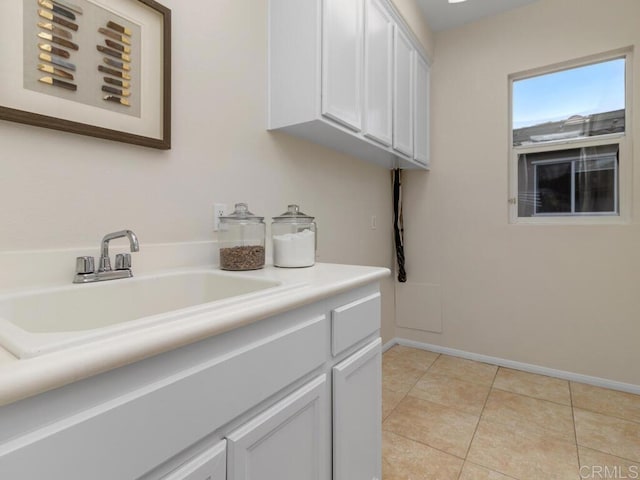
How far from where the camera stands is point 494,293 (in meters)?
2.60

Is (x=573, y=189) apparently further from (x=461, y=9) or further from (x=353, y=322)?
(x=353, y=322)

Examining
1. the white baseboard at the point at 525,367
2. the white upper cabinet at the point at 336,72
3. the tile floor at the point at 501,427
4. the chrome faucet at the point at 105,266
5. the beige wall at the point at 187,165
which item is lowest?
the tile floor at the point at 501,427

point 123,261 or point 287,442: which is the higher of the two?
point 123,261

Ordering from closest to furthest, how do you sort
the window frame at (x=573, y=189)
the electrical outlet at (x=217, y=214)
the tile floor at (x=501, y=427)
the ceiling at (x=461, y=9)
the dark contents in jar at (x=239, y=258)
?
the dark contents in jar at (x=239, y=258), the electrical outlet at (x=217, y=214), the tile floor at (x=501, y=427), the window frame at (x=573, y=189), the ceiling at (x=461, y=9)

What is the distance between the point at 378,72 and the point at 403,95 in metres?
0.41

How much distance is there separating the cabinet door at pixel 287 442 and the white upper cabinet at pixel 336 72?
3.62ft

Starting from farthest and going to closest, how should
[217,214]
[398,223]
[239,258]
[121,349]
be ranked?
[398,223]
[217,214]
[239,258]
[121,349]

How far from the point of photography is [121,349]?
0.47 m

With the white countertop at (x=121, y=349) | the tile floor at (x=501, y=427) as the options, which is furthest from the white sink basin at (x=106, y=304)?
the tile floor at (x=501, y=427)

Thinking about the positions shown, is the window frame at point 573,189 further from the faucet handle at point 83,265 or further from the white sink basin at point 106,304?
the faucet handle at point 83,265

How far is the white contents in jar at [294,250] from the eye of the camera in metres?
1.28

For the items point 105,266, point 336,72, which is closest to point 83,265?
point 105,266

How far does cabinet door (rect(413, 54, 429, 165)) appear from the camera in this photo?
2467mm

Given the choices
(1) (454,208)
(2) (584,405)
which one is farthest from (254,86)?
(2) (584,405)
